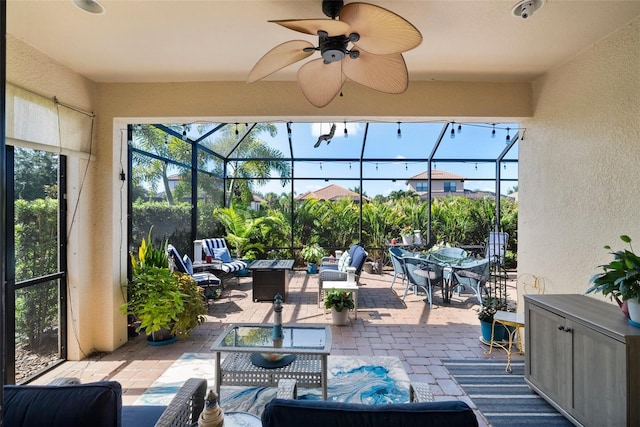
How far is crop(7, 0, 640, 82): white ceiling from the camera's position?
2113 millimetres

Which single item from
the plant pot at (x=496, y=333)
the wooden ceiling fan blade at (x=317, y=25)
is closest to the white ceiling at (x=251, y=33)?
the wooden ceiling fan blade at (x=317, y=25)

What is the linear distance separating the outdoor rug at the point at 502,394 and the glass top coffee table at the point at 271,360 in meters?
1.28

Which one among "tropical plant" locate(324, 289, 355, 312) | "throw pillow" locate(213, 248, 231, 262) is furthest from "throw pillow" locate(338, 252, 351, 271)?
"throw pillow" locate(213, 248, 231, 262)

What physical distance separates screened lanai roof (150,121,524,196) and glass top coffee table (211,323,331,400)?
195 inches

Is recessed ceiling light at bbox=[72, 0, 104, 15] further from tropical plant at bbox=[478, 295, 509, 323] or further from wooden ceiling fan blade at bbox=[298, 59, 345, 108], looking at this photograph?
tropical plant at bbox=[478, 295, 509, 323]

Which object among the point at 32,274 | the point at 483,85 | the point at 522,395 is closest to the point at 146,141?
the point at 32,274

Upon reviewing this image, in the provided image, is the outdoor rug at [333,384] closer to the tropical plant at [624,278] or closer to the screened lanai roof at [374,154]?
the tropical plant at [624,278]

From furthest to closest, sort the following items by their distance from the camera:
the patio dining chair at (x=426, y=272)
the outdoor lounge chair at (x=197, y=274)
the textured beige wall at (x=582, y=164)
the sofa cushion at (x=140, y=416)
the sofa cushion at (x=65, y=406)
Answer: the patio dining chair at (x=426, y=272)
the outdoor lounge chair at (x=197, y=274)
the textured beige wall at (x=582, y=164)
the sofa cushion at (x=140, y=416)
the sofa cushion at (x=65, y=406)

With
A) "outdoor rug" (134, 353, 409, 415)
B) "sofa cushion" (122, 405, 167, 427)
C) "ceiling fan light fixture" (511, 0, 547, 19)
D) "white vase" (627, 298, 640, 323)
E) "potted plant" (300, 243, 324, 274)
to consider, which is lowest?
"outdoor rug" (134, 353, 409, 415)

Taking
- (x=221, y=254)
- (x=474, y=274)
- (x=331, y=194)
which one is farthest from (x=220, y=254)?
(x=474, y=274)

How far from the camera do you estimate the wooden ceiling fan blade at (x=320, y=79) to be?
6.61 feet

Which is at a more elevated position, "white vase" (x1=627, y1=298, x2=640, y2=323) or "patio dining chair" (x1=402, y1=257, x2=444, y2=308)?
"white vase" (x1=627, y1=298, x2=640, y2=323)

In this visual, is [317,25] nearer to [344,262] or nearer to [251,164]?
[344,262]

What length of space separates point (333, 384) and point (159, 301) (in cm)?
203
